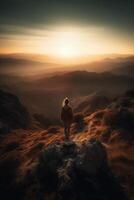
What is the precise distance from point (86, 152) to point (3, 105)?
50370mm

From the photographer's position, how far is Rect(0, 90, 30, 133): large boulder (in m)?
63.9

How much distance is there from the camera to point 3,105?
72.6 metres

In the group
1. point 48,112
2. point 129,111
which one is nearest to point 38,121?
point 48,112

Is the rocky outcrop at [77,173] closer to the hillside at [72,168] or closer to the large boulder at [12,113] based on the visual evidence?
the hillside at [72,168]

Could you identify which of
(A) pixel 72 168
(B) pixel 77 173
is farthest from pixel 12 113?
(B) pixel 77 173

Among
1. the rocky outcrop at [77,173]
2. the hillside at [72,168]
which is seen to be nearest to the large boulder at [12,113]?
the hillside at [72,168]

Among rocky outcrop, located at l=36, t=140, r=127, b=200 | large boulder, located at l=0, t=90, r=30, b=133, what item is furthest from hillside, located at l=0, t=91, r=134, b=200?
large boulder, located at l=0, t=90, r=30, b=133

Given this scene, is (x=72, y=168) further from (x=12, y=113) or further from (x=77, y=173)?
(x=12, y=113)

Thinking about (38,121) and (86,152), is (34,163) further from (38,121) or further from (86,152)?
(38,121)

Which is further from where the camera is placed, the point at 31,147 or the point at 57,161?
the point at 31,147

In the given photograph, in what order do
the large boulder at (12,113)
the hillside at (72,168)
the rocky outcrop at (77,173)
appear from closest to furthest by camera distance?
1. the rocky outcrop at (77,173)
2. the hillside at (72,168)
3. the large boulder at (12,113)

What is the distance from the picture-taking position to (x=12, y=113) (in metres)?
70.1

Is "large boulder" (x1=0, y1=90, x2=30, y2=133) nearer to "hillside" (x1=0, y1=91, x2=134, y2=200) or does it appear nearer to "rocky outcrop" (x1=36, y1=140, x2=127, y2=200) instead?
"hillside" (x1=0, y1=91, x2=134, y2=200)

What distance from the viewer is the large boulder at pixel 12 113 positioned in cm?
6386
